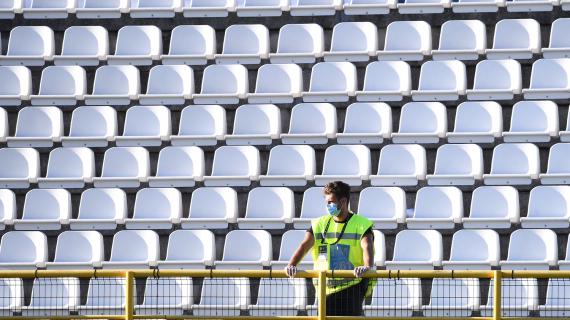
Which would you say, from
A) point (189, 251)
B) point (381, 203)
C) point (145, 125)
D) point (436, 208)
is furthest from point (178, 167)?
point (436, 208)

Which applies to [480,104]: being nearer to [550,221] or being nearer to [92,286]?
[550,221]

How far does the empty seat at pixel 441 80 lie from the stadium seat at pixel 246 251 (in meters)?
1.98

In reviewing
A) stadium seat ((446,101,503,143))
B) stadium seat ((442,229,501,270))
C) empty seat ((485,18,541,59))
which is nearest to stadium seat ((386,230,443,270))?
stadium seat ((442,229,501,270))

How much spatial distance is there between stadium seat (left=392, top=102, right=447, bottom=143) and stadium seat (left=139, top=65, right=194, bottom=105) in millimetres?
1937

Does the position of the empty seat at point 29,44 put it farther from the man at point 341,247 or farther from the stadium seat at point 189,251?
the man at point 341,247

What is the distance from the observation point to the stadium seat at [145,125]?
10.6m

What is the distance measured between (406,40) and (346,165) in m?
1.47

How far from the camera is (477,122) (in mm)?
10430

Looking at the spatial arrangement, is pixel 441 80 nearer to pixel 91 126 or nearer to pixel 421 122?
pixel 421 122

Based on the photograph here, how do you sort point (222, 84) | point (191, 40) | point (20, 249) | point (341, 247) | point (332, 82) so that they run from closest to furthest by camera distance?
point (341, 247) → point (20, 249) → point (332, 82) → point (222, 84) → point (191, 40)

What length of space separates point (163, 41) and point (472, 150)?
10.4ft

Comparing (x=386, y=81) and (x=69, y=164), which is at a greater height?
(x=386, y=81)

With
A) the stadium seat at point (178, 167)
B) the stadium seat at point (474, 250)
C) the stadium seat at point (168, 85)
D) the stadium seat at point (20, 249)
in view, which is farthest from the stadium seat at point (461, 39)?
the stadium seat at point (20, 249)

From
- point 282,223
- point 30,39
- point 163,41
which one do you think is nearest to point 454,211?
point 282,223
